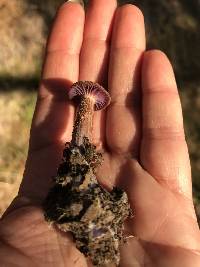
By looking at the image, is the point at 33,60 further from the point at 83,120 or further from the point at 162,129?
the point at 162,129

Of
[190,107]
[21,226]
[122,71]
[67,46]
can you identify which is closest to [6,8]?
[67,46]

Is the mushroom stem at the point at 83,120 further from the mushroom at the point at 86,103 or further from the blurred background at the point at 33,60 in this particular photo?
the blurred background at the point at 33,60

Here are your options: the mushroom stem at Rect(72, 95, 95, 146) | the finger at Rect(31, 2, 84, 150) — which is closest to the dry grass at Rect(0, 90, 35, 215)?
the finger at Rect(31, 2, 84, 150)

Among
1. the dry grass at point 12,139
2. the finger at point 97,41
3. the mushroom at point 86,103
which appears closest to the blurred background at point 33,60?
the dry grass at point 12,139

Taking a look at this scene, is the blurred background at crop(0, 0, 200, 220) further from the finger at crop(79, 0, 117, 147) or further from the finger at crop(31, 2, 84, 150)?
the finger at crop(79, 0, 117, 147)

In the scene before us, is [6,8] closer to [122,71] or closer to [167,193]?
[122,71]

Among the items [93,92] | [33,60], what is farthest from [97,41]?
[33,60]

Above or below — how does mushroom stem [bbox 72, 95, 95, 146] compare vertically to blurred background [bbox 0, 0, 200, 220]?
below
